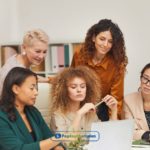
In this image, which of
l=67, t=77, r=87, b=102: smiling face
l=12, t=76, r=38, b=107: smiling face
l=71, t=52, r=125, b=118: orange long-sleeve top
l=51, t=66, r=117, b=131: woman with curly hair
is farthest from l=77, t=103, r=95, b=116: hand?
l=71, t=52, r=125, b=118: orange long-sleeve top

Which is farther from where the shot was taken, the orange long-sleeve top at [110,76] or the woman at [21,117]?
the orange long-sleeve top at [110,76]

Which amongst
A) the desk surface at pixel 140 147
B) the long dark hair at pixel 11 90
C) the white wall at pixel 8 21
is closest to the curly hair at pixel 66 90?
Result: the long dark hair at pixel 11 90

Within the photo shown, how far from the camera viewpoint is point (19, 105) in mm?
1982

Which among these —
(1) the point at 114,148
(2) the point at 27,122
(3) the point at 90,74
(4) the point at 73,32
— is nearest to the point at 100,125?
(1) the point at 114,148

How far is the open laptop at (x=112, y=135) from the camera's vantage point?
1598mm

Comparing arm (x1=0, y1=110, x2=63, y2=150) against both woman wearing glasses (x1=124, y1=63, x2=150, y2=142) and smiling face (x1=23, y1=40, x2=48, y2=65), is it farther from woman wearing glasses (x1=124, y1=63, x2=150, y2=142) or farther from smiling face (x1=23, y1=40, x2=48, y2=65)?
woman wearing glasses (x1=124, y1=63, x2=150, y2=142)

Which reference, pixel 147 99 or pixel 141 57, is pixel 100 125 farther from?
pixel 141 57

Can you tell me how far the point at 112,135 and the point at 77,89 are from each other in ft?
2.22

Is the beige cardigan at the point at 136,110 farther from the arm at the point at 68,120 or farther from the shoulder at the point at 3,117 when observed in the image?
the shoulder at the point at 3,117

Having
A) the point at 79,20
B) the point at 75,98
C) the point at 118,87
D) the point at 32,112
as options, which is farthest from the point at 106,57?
the point at 79,20

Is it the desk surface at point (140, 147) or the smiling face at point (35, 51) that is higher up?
the smiling face at point (35, 51)

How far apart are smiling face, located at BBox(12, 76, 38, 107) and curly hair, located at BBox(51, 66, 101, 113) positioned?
13.2 inches

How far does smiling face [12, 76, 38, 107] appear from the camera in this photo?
1.93m

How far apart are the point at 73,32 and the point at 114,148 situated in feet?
7.45
